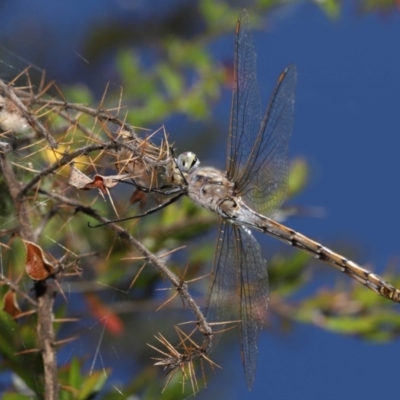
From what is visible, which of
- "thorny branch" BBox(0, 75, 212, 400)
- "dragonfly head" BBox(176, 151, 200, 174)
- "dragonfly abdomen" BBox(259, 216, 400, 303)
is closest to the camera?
"thorny branch" BBox(0, 75, 212, 400)

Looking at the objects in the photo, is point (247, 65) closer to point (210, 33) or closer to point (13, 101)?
point (13, 101)

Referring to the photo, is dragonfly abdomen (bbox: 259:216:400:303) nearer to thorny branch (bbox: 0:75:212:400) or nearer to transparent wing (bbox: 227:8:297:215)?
transparent wing (bbox: 227:8:297:215)

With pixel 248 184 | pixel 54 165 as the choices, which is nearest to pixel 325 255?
pixel 248 184

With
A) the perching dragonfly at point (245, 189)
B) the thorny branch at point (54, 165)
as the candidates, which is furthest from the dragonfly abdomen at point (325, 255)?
the thorny branch at point (54, 165)

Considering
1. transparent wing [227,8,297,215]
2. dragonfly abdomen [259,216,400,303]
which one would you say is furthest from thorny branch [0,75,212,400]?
dragonfly abdomen [259,216,400,303]

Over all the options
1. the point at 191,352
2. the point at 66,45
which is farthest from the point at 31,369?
the point at 66,45

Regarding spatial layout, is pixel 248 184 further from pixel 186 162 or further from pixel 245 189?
pixel 186 162

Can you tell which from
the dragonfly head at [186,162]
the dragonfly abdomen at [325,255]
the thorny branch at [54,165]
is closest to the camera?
the thorny branch at [54,165]

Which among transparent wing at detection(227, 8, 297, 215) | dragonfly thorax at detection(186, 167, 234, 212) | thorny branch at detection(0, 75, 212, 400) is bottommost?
thorny branch at detection(0, 75, 212, 400)

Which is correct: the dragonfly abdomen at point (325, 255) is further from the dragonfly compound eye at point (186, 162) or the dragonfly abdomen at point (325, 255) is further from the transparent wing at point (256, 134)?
the dragonfly compound eye at point (186, 162)
